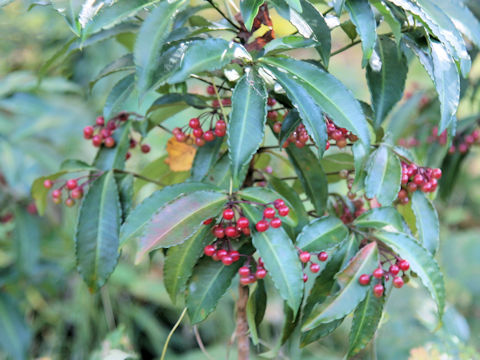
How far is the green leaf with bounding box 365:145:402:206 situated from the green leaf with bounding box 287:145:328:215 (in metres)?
0.09

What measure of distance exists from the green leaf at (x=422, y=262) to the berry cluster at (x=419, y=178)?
0.11 meters

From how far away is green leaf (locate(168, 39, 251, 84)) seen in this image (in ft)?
1.99

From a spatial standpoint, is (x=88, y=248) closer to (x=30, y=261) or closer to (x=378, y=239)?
(x=378, y=239)

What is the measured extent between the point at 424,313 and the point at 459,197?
6.55ft

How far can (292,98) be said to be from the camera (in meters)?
0.65

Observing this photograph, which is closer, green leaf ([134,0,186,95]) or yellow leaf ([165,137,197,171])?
green leaf ([134,0,186,95])

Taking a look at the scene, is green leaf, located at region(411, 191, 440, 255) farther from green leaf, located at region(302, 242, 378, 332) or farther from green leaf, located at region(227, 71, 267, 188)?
green leaf, located at region(227, 71, 267, 188)

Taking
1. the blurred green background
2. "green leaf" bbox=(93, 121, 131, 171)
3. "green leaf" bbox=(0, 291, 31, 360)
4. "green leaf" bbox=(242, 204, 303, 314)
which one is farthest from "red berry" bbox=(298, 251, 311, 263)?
"green leaf" bbox=(0, 291, 31, 360)

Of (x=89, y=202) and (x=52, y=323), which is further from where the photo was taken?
(x=52, y=323)

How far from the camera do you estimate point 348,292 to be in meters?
0.73

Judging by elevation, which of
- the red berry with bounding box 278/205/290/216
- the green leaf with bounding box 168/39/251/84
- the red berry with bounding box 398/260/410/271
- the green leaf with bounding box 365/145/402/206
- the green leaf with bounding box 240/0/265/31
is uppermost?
the green leaf with bounding box 240/0/265/31

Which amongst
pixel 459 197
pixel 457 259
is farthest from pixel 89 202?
pixel 459 197

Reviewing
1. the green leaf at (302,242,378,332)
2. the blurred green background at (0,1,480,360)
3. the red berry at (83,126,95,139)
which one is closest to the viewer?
the green leaf at (302,242,378,332)

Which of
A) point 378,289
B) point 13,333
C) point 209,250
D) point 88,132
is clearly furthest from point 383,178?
point 13,333
